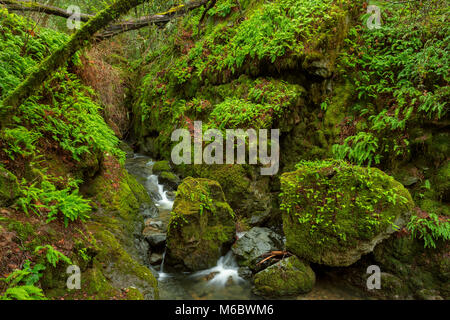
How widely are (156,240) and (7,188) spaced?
3482 mm

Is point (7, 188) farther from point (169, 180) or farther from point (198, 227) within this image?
point (169, 180)

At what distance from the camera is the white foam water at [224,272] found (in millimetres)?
5798

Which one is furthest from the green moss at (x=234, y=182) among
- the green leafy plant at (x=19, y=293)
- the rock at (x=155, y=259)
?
the green leafy plant at (x=19, y=293)

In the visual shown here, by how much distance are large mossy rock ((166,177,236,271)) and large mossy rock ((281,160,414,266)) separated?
167cm

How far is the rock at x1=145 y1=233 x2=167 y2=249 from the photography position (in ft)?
20.5

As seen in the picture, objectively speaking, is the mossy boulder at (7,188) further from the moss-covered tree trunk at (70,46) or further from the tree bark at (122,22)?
the tree bark at (122,22)

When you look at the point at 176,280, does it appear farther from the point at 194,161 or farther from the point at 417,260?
the point at 417,260

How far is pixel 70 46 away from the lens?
402cm

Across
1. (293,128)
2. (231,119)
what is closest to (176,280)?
(231,119)

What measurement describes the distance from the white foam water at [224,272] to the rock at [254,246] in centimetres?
20

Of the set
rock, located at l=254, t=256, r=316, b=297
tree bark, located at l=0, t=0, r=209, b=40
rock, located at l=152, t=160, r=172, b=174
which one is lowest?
rock, located at l=254, t=256, r=316, b=297

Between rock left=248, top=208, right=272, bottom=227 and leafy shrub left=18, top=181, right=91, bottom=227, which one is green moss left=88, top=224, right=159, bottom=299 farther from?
rock left=248, top=208, right=272, bottom=227

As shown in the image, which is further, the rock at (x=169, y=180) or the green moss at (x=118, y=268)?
the rock at (x=169, y=180)

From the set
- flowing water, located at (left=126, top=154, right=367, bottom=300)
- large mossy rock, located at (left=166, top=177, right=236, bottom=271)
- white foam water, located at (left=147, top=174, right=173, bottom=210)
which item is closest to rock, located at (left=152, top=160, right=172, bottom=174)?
white foam water, located at (left=147, top=174, right=173, bottom=210)
